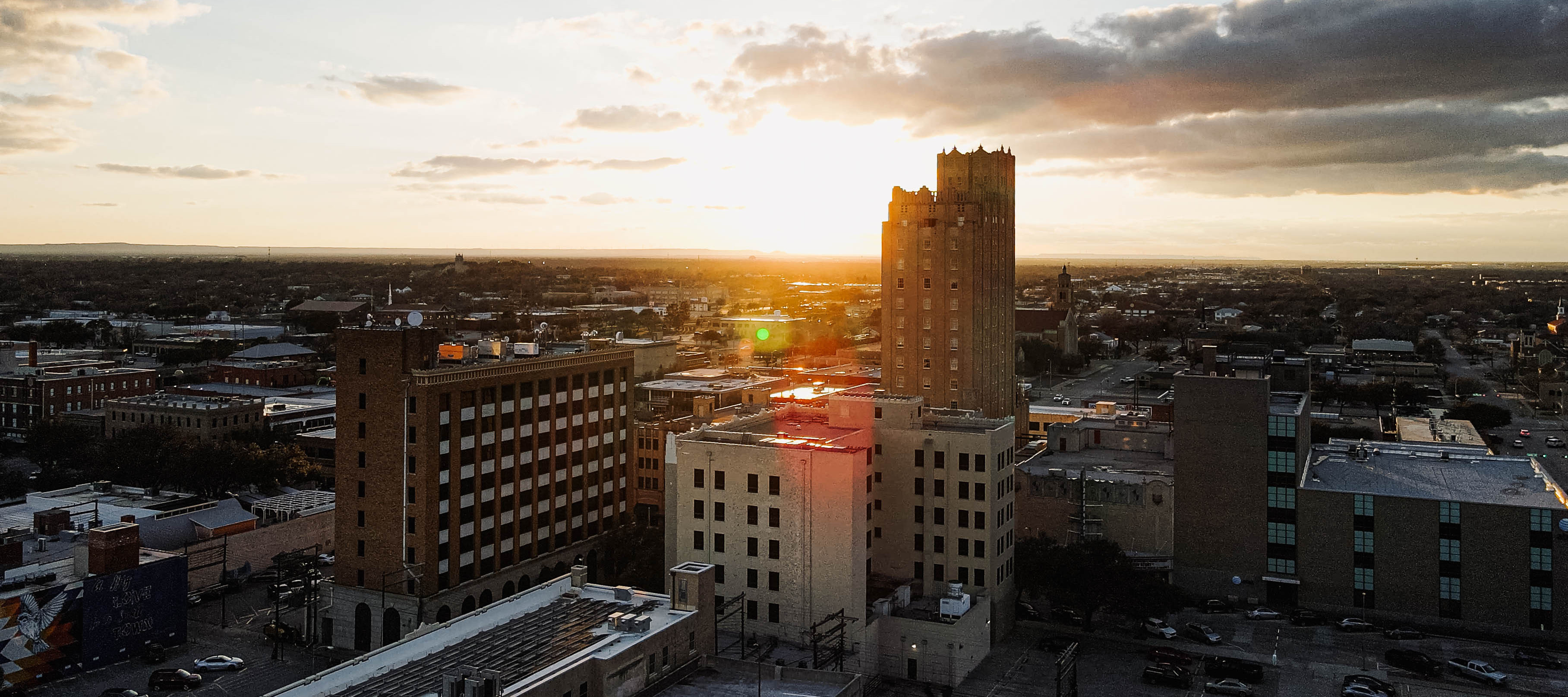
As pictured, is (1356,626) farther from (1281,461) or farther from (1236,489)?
(1281,461)

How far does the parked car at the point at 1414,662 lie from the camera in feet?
191

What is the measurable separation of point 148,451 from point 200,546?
2944 cm

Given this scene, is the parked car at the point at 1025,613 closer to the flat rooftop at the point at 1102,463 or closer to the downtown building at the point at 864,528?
the downtown building at the point at 864,528

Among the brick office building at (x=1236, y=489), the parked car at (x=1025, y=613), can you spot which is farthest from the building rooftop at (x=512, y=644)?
the brick office building at (x=1236, y=489)

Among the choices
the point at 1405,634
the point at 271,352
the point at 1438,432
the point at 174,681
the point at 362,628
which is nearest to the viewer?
the point at 174,681

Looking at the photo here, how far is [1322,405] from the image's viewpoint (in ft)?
520

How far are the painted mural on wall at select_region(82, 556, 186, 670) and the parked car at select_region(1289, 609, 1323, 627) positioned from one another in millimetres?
69731

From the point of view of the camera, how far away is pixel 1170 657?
60.1 m

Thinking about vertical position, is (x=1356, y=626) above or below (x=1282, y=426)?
below

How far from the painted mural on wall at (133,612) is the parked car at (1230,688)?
5974 cm

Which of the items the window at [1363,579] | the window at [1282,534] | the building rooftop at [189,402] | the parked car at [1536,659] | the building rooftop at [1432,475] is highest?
the building rooftop at [189,402]

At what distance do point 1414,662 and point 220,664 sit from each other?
67545mm

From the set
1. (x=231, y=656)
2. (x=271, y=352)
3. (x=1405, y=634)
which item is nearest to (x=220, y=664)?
(x=231, y=656)

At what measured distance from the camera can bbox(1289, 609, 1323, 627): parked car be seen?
67.4m
